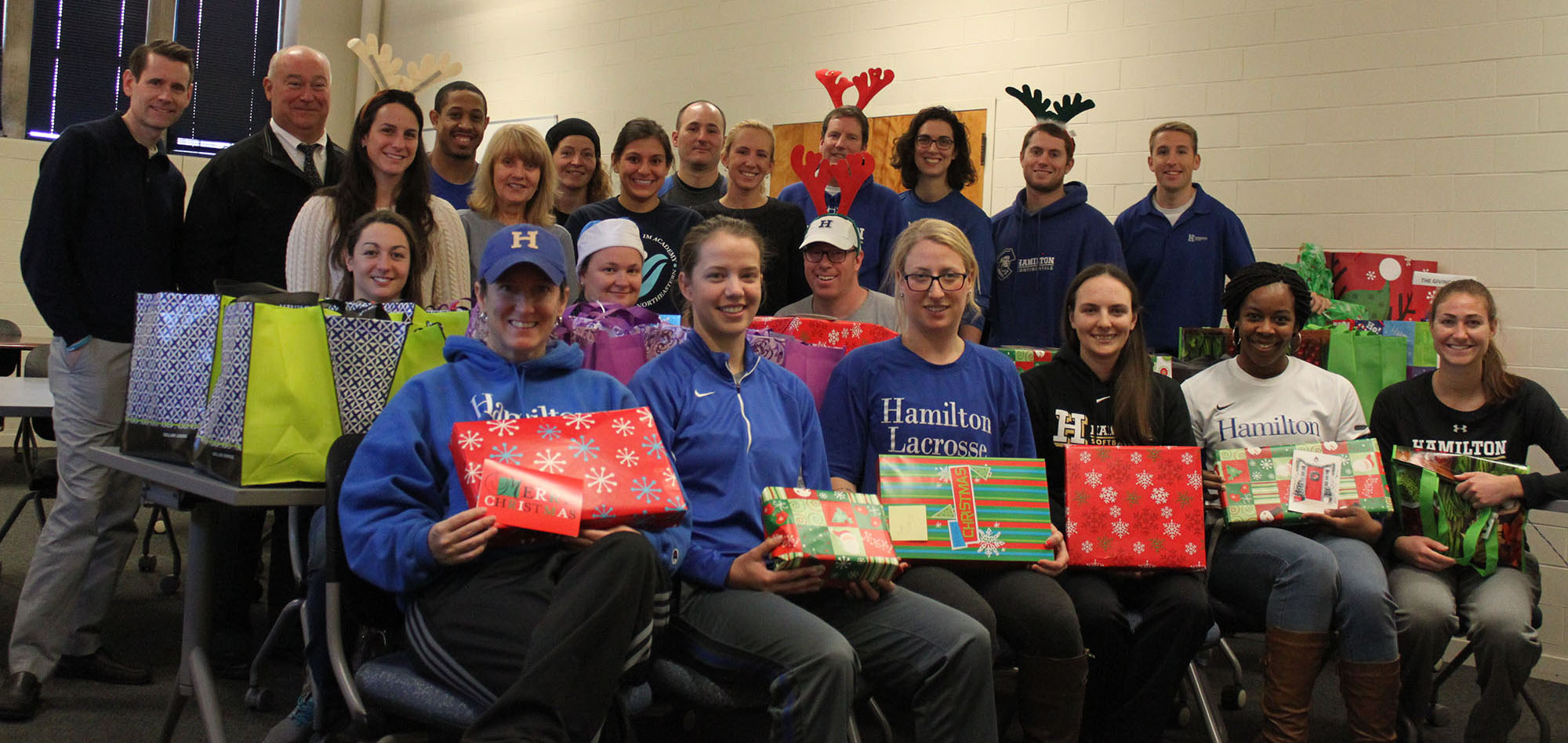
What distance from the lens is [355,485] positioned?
203 cm

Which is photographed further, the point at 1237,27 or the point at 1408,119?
the point at 1237,27

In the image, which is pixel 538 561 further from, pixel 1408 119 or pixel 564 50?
pixel 564 50

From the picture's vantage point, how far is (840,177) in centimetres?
414

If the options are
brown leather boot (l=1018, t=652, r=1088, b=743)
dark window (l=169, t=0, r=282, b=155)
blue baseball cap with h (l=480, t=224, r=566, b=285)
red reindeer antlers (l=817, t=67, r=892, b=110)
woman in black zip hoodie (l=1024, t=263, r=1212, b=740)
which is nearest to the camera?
blue baseball cap with h (l=480, t=224, r=566, b=285)

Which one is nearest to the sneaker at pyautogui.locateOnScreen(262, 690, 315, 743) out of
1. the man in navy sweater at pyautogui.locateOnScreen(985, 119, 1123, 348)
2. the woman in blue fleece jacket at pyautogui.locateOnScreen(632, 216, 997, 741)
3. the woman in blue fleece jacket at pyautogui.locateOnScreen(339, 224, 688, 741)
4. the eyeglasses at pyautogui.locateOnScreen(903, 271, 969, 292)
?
the woman in blue fleece jacket at pyautogui.locateOnScreen(339, 224, 688, 741)

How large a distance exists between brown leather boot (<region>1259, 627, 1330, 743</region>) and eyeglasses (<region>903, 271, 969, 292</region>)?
1202 millimetres

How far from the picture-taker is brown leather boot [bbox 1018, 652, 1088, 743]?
248cm

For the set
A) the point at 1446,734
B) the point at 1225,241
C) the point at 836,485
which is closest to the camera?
the point at 836,485

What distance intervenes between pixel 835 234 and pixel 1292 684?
174 centimetres

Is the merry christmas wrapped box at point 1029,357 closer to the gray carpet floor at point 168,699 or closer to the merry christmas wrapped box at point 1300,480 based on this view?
the merry christmas wrapped box at point 1300,480

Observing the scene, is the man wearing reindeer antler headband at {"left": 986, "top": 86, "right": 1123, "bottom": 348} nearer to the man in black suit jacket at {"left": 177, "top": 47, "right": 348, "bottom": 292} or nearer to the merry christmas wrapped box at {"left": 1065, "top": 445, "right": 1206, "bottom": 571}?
the merry christmas wrapped box at {"left": 1065, "top": 445, "right": 1206, "bottom": 571}

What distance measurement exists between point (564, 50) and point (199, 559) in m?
6.26

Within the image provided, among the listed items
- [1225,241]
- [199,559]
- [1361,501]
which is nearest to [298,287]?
[199,559]

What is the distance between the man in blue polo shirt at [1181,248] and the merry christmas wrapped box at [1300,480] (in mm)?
1767
